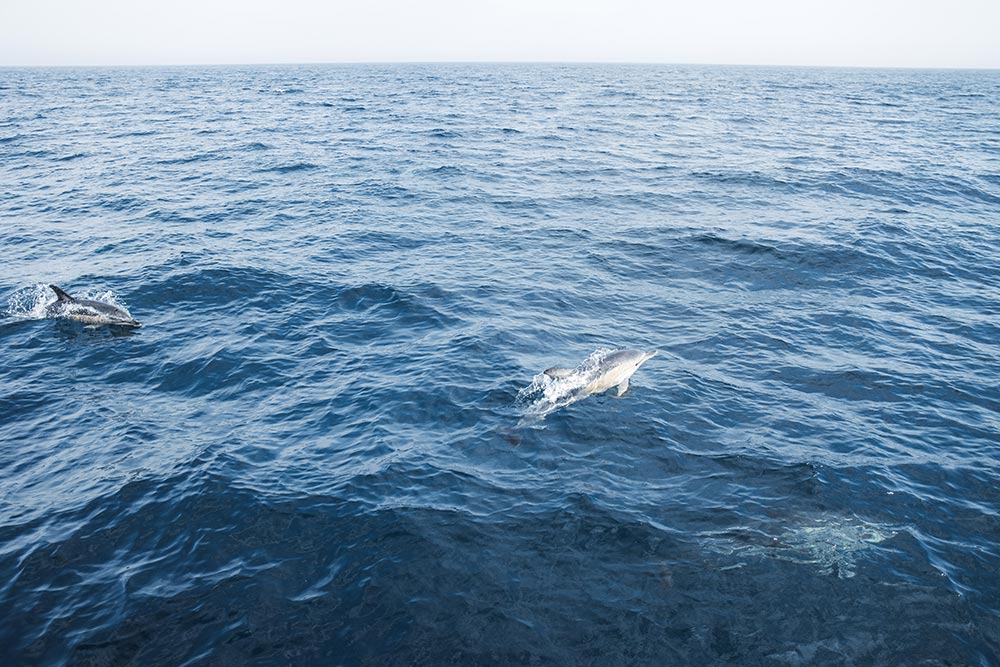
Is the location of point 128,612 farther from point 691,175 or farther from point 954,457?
point 691,175

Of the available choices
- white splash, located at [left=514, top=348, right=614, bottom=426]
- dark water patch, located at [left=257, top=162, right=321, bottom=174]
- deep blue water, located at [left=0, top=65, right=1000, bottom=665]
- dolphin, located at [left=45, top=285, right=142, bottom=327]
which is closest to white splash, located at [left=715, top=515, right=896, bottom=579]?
deep blue water, located at [left=0, top=65, right=1000, bottom=665]

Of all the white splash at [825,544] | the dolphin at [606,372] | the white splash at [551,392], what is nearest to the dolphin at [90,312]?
the white splash at [551,392]

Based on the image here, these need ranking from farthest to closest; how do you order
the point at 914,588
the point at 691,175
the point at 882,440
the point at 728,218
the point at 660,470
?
the point at 691,175
the point at 728,218
the point at 882,440
the point at 660,470
the point at 914,588

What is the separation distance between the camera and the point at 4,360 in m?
17.4

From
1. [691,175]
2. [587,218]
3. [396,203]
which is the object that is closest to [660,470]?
[587,218]

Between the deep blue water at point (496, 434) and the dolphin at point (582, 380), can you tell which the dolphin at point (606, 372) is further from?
the deep blue water at point (496, 434)

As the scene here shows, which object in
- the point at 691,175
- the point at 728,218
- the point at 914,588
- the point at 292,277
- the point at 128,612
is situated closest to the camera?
the point at 128,612

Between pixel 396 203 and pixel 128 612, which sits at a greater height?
pixel 396 203

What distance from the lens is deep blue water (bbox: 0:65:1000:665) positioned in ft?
32.3

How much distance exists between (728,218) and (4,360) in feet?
96.3

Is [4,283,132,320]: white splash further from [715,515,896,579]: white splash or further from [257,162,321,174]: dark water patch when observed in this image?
[257,162,321,174]: dark water patch

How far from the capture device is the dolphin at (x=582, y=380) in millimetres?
15776

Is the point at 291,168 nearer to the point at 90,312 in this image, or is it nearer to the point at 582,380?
the point at 90,312

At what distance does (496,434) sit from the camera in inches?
572
